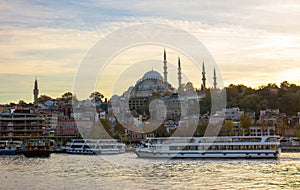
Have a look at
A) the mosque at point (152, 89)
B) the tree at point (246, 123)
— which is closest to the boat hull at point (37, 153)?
the tree at point (246, 123)

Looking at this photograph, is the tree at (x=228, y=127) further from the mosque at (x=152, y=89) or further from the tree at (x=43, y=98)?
the tree at (x=43, y=98)

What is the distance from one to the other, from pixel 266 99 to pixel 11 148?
29661 mm

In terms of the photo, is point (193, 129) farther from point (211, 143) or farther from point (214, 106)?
point (211, 143)

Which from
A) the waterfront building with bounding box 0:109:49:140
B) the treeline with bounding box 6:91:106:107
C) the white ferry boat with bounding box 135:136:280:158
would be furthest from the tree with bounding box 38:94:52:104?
the white ferry boat with bounding box 135:136:280:158

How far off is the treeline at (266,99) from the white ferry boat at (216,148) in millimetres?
28076

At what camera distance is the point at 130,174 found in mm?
23578

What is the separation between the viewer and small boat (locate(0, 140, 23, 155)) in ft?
149

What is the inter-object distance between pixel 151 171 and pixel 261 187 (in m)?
6.96

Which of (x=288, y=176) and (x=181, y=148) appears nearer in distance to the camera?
(x=288, y=176)

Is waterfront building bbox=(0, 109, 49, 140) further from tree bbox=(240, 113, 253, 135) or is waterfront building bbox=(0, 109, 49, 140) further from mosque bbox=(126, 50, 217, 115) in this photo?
tree bbox=(240, 113, 253, 135)

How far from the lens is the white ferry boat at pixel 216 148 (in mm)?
32406

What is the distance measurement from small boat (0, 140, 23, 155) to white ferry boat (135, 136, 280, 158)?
14220 millimetres

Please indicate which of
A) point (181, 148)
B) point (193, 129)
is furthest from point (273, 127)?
point (181, 148)

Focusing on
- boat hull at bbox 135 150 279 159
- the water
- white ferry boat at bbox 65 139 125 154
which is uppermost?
white ferry boat at bbox 65 139 125 154
